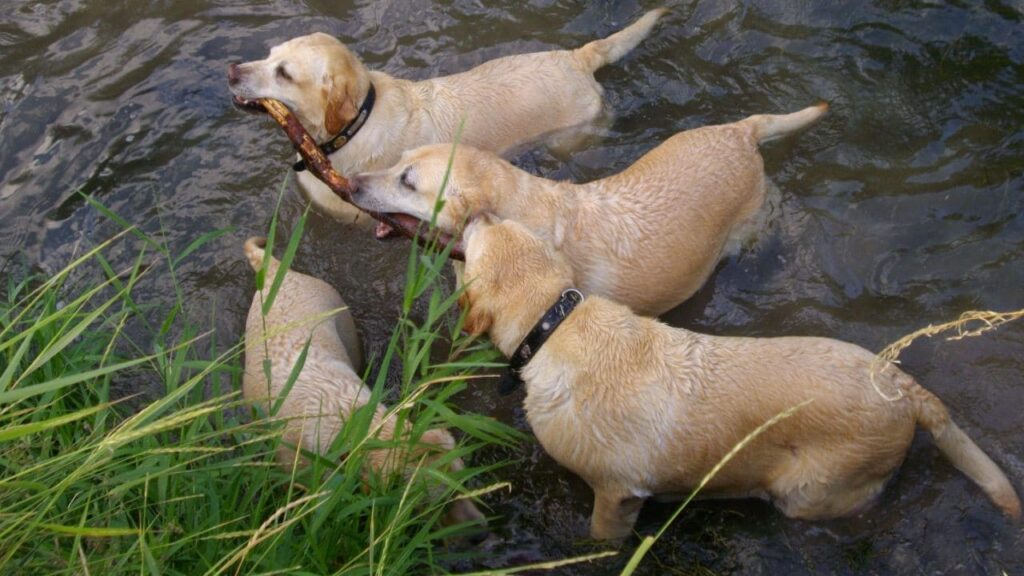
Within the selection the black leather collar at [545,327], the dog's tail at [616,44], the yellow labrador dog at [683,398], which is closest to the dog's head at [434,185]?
the yellow labrador dog at [683,398]

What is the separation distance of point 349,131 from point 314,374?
1.70m

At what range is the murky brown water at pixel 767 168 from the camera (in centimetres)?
401

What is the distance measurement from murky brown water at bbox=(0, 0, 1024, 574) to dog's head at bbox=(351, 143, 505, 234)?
0.95 meters

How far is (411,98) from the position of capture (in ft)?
18.0

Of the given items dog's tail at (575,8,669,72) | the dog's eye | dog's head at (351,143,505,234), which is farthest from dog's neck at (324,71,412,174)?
dog's tail at (575,8,669,72)

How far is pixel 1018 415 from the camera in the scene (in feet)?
13.8

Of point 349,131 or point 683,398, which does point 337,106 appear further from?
point 683,398

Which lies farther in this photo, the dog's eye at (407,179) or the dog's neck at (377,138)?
the dog's neck at (377,138)

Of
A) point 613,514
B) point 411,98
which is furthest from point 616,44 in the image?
point 613,514

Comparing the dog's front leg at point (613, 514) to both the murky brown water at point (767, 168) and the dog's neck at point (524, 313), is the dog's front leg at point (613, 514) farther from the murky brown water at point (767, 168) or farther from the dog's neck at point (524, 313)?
the dog's neck at point (524, 313)

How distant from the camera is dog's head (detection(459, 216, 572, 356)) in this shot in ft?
11.5

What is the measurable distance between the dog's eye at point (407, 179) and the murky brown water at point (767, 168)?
1.05 meters

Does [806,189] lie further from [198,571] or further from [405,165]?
[198,571]

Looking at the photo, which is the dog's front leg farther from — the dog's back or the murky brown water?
the dog's back
